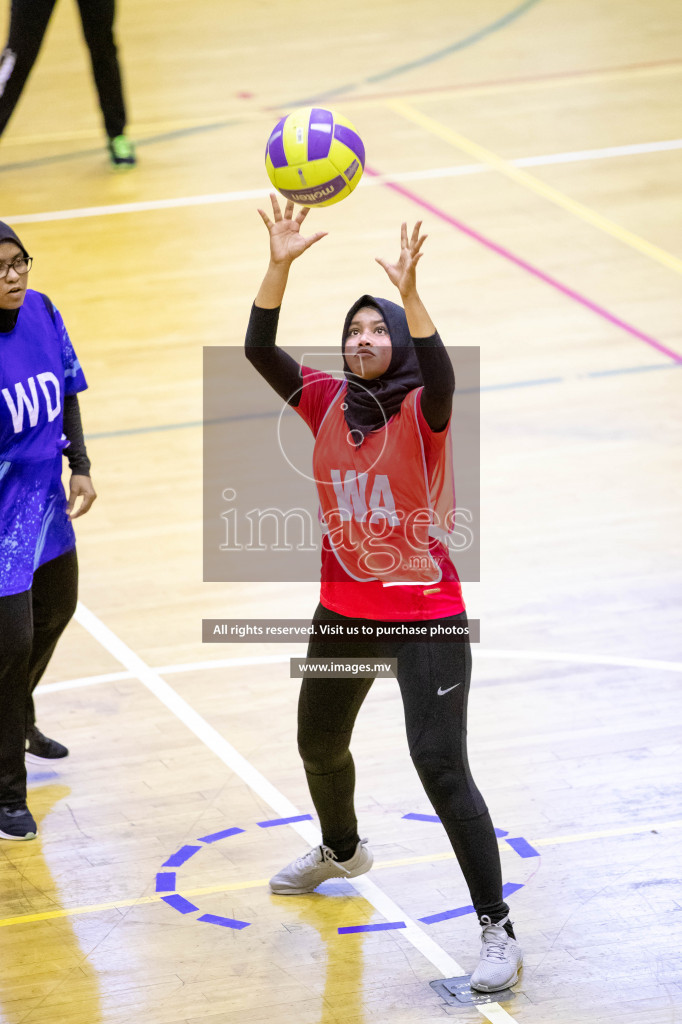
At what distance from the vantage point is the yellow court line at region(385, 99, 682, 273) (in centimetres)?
1122

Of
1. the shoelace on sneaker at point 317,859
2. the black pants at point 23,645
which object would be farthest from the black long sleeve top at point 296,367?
the shoelace on sneaker at point 317,859

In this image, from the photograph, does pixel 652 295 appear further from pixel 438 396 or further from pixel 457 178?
pixel 438 396

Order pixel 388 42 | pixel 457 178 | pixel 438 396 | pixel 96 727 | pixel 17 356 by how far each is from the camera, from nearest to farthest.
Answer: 1. pixel 438 396
2. pixel 17 356
3. pixel 96 727
4. pixel 457 178
5. pixel 388 42

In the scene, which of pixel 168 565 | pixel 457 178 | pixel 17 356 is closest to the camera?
pixel 17 356

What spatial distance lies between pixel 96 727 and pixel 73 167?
8038 mm

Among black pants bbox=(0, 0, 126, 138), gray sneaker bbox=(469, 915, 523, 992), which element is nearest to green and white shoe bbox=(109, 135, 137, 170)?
black pants bbox=(0, 0, 126, 138)

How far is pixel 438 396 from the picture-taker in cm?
442

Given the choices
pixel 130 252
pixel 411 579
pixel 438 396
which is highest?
pixel 438 396

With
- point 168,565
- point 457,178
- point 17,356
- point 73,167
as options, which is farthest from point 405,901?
point 73,167

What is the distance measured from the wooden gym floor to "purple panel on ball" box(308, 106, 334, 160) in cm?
231

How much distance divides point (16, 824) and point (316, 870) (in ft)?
3.79

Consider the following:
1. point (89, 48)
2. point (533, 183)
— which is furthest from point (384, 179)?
point (89, 48)

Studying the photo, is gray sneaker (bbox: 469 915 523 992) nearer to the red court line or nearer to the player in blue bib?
the player in blue bib

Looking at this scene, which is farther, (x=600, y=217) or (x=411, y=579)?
(x=600, y=217)
